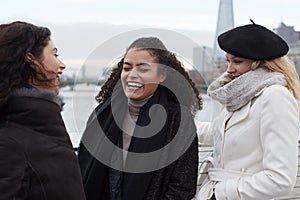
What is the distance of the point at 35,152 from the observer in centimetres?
107

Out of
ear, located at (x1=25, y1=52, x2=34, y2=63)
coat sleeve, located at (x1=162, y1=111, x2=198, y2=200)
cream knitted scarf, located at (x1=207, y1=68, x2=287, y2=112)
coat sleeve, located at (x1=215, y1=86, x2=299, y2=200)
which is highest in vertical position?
ear, located at (x1=25, y1=52, x2=34, y2=63)

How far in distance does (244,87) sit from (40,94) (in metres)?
0.66

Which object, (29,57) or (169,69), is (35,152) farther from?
(169,69)

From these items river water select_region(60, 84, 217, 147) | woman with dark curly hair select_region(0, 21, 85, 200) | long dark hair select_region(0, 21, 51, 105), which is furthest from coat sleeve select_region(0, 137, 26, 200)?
river water select_region(60, 84, 217, 147)

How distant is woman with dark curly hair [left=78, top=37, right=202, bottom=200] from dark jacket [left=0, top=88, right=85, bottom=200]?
1.19 ft

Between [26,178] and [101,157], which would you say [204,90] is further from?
[26,178]

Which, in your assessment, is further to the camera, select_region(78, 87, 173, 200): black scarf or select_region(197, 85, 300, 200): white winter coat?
select_region(78, 87, 173, 200): black scarf

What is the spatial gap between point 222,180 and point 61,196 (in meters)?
0.61

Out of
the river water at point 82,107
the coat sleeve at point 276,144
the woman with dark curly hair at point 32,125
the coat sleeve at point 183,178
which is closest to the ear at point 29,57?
the woman with dark curly hair at point 32,125

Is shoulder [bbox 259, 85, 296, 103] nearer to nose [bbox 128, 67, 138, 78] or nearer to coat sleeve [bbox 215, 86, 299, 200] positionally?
coat sleeve [bbox 215, 86, 299, 200]

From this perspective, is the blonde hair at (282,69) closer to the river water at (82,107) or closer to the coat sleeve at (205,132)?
the river water at (82,107)

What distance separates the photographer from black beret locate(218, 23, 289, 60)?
4.66 feet

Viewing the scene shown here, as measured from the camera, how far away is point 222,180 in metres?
1.49

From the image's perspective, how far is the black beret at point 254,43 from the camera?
1.42m
